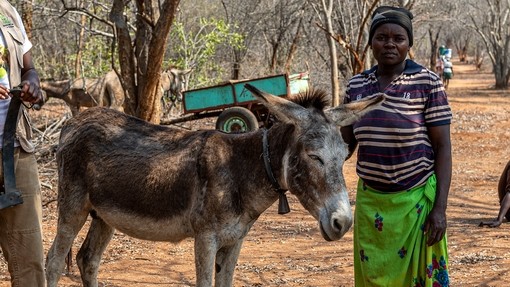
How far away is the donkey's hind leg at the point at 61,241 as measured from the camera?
4.77 meters

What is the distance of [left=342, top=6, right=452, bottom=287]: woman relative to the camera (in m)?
3.39

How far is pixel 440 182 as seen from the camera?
340 centimetres

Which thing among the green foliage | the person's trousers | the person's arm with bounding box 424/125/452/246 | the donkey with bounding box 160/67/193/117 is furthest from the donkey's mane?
the donkey with bounding box 160/67/193/117

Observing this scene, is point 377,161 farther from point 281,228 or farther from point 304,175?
point 281,228

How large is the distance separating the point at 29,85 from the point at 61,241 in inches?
63.4

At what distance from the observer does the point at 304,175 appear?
3.60m

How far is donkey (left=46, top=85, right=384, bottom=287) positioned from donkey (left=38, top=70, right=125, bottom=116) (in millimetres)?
11183

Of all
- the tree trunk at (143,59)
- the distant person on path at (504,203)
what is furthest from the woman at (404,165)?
the distant person on path at (504,203)

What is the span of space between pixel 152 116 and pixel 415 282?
503cm

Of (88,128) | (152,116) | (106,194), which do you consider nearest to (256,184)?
(106,194)

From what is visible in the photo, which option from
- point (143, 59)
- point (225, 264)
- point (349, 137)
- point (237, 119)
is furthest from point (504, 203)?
point (237, 119)

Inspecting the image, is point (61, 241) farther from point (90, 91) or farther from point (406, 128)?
point (90, 91)

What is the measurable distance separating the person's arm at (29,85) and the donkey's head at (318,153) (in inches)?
38.3

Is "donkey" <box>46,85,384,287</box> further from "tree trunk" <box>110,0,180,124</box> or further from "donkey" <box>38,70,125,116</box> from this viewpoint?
"donkey" <box>38,70,125,116</box>
